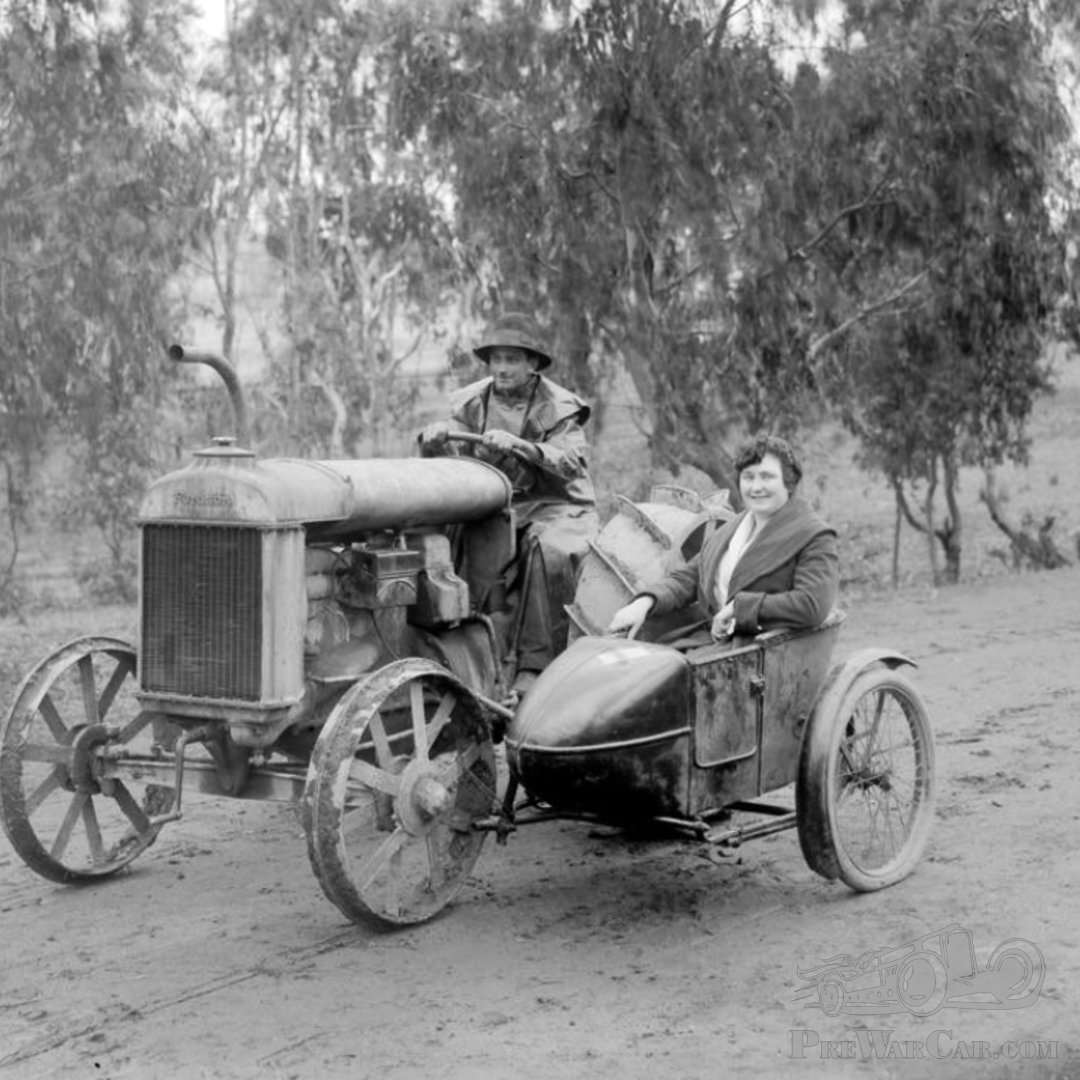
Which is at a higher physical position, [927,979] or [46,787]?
[46,787]

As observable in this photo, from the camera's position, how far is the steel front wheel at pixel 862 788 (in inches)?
222

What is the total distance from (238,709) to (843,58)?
40.0 feet

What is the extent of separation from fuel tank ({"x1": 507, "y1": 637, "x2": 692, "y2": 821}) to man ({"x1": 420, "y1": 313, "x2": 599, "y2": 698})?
1200mm

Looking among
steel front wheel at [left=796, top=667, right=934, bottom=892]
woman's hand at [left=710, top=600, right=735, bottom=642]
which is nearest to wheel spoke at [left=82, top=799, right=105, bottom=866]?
woman's hand at [left=710, top=600, right=735, bottom=642]

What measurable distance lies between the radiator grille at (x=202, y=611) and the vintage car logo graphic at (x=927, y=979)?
77.7 inches

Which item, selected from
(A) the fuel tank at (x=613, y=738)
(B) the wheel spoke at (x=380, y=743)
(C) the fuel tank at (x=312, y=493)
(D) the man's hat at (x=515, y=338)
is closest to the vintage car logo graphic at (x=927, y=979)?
(A) the fuel tank at (x=613, y=738)

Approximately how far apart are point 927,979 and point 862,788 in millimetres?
1083

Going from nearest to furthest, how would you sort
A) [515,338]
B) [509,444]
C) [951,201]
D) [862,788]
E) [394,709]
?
[394,709]
[862,788]
[509,444]
[515,338]
[951,201]

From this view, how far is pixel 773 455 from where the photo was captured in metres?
5.98

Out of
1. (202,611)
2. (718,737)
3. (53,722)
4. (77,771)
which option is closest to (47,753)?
(77,771)

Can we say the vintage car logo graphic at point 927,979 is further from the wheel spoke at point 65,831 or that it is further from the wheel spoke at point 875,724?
the wheel spoke at point 65,831

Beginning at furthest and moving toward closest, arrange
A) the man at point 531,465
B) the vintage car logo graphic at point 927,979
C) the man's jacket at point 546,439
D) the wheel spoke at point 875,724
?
the man's jacket at point 546,439 → the man at point 531,465 → the wheel spoke at point 875,724 → the vintage car logo graphic at point 927,979

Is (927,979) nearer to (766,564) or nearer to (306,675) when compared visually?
(766,564)

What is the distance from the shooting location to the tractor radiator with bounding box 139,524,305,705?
548cm
